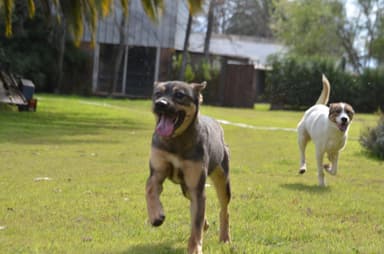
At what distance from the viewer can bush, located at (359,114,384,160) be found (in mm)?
16750

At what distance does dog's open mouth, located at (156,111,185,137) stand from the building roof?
42.2 m

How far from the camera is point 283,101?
141 feet

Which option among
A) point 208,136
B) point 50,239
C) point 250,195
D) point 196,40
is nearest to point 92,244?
point 50,239

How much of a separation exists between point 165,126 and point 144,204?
316 centimetres

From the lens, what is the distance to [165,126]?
19.4ft

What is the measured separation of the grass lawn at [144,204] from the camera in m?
6.93

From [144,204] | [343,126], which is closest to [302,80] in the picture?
[343,126]

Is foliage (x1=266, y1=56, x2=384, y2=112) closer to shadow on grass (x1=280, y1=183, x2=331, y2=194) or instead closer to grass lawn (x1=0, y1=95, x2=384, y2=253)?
grass lawn (x1=0, y1=95, x2=384, y2=253)

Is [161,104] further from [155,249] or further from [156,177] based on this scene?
[155,249]

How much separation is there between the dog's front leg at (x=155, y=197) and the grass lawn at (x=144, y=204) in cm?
59

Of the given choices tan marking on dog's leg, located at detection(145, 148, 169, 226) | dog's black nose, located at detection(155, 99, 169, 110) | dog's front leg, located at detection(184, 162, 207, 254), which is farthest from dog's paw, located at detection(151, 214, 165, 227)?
dog's black nose, located at detection(155, 99, 169, 110)

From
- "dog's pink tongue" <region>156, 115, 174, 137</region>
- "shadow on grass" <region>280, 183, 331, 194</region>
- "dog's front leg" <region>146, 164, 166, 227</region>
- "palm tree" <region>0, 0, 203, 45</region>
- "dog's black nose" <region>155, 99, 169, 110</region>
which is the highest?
"palm tree" <region>0, 0, 203, 45</region>

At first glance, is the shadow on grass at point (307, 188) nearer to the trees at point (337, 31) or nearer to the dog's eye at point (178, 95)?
the dog's eye at point (178, 95)

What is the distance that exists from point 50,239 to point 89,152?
886cm
